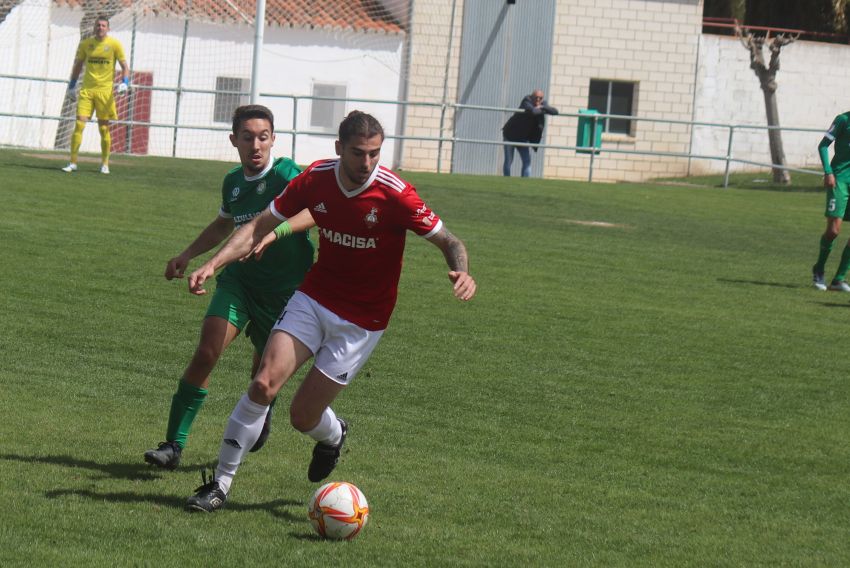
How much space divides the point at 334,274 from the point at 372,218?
12.9 inches

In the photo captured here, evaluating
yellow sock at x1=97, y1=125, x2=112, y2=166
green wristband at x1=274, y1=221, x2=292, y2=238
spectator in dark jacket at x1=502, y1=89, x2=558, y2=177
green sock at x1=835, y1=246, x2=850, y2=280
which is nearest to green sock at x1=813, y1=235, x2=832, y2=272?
green sock at x1=835, y1=246, x2=850, y2=280

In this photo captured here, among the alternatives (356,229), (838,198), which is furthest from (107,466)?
(838,198)

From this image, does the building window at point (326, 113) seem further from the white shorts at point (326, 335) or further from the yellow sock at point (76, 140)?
the white shorts at point (326, 335)

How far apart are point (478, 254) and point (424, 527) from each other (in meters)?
9.88

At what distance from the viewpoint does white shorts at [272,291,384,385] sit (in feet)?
19.5

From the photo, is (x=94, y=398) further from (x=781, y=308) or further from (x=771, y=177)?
(x=771, y=177)

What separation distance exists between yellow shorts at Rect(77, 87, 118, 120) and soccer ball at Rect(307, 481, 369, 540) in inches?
588

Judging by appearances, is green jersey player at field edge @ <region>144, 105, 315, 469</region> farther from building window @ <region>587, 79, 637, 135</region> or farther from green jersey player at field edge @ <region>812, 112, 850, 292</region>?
building window @ <region>587, 79, 637, 135</region>

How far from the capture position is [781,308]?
13.3 m

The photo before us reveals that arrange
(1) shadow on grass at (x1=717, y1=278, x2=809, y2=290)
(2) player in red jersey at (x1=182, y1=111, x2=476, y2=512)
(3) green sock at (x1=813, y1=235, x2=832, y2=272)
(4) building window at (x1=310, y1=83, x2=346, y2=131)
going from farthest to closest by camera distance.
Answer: (4) building window at (x1=310, y1=83, x2=346, y2=131) → (1) shadow on grass at (x1=717, y1=278, x2=809, y2=290) → (3) green sock at (x1=813, y1=235, x2=832, y2=272) → (2) player in red jersey at (x1=182, y1=111, x2=476, y2=512)

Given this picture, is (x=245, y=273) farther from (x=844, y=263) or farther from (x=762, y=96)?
(x=762, y=96)

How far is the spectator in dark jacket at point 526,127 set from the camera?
28375mm

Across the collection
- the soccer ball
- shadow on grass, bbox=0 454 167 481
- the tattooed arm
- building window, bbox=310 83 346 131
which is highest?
building window, bbox=310 83 346 131

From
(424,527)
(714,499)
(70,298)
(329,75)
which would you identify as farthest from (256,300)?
(329,75)
